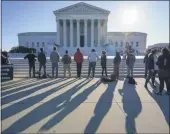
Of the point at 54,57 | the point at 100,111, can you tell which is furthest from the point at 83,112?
the point at 54,57

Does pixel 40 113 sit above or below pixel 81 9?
below

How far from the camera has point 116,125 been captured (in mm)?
4773

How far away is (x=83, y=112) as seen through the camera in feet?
18.9

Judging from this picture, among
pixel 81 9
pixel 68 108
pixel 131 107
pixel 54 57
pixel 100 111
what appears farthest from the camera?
pixel 81 9

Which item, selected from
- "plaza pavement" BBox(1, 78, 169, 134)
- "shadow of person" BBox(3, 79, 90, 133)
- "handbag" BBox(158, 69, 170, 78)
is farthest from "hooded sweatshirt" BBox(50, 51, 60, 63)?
"handbag" BBox(158, 69, 170, 78)

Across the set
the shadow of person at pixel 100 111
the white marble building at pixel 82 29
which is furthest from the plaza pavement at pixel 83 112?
the white marble building at pixel 82 29

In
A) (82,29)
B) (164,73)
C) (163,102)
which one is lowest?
(163,102)

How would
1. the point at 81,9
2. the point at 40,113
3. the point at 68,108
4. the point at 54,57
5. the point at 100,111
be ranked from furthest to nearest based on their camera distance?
1. the point at 81,9
2. the point at 54,57
3. the point at 68,108
4. the point at 100,111
5. the point at 40,113

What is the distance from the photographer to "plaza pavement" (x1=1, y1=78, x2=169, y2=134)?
4.61 metres

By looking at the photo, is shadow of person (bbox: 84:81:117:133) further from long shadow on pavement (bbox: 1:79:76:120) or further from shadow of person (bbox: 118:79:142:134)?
long shadow on pavement (bbox: 1:79:76:120)

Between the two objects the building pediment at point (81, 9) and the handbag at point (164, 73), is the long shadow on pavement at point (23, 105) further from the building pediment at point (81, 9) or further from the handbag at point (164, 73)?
the building pediment at point (81, 9)

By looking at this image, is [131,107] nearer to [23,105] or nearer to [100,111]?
[100,111]

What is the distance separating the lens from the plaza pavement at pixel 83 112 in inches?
182

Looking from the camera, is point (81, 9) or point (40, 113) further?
point (81, 9)
